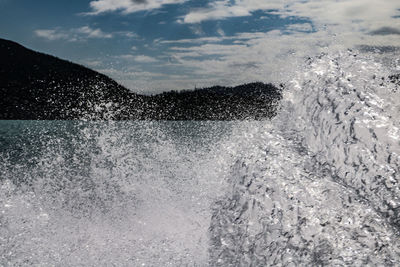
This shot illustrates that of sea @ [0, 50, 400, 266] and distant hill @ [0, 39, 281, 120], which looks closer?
sea @ [0, 50, 400, 266]

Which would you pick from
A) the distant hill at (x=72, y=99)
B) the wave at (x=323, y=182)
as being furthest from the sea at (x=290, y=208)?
the distant hill at (x=72, y=99)

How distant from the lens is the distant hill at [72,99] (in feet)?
394

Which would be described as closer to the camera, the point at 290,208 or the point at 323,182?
the point at 290,208

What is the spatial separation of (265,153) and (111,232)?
12.4 ft

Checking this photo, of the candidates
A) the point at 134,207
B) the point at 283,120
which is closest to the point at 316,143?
the point at 283,120

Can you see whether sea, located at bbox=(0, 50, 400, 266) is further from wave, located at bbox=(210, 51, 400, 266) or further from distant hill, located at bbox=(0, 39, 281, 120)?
distant hill, located at bbox=(0, 39, 281, 120)

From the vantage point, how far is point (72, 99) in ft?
635

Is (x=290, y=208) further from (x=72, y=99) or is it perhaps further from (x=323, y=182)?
(x=72, y=99)

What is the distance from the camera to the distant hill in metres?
120

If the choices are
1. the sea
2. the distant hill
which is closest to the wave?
the sea

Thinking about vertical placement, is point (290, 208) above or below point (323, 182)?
below

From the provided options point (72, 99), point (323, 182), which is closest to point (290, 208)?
point (323, 182)

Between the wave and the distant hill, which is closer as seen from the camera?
the wave

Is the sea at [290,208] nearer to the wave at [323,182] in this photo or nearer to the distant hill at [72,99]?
the wave at [323,182]
